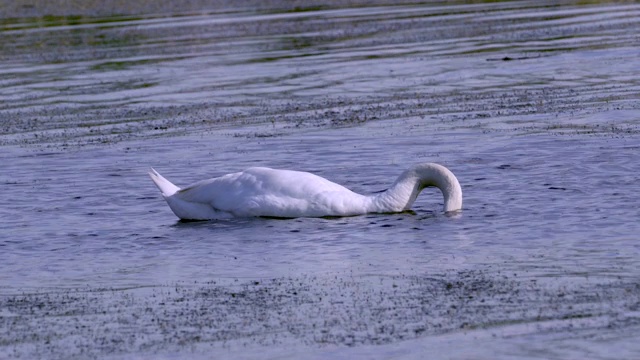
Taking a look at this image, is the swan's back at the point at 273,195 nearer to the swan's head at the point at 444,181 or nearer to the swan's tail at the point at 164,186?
the swan's tail at the point at 164,186

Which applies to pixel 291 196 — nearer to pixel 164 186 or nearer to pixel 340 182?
pixel 164 186

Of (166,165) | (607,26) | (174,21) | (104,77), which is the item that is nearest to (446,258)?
(166,165)

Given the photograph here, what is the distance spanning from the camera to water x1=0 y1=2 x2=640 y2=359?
7.25 m

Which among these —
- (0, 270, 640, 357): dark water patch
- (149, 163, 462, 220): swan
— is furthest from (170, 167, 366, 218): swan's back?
(0, 270, 640, 357): dark water patch

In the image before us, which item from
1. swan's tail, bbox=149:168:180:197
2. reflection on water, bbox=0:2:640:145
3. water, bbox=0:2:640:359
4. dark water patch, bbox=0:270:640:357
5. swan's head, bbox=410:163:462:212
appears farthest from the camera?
reflection on water, bbox=0:2:640:145

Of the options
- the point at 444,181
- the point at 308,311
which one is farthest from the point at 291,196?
the point at 308,311

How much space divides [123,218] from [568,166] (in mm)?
3768

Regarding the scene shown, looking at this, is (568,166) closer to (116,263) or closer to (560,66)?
(116,263)

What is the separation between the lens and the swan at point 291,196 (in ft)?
34.5

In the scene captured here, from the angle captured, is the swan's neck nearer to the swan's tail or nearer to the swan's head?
the swan's head

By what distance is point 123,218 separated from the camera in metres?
10.7

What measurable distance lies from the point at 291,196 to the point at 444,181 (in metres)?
1.17

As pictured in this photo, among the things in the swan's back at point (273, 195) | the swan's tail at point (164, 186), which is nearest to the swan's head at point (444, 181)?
the swan's back at point (273, 195)

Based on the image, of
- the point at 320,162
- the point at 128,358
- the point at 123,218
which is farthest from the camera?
the point at 320,162
